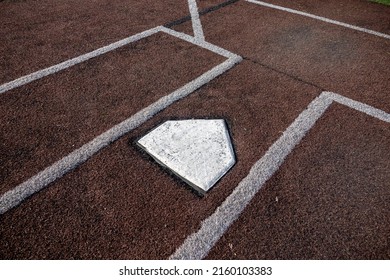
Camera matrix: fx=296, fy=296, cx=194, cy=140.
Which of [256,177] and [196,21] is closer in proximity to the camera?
[256,177]

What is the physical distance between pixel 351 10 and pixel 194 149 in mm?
5402

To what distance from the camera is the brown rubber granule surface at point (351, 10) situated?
224 inches

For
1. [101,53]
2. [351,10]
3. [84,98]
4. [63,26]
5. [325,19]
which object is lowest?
[351,10]

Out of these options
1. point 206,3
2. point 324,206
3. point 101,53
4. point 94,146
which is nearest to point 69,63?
point 101,53

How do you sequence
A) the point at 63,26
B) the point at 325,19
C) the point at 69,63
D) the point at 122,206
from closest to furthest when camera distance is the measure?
1. the point at 122,206
2. the point at 69,63
3. the point at 63,26
4. the point at 325,19

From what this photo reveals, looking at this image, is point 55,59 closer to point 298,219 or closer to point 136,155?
point 136,155

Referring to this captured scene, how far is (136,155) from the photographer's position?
2918 millimetres

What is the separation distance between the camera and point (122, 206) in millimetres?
2510

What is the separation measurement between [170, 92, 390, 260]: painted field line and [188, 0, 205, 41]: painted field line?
2283 millimetres

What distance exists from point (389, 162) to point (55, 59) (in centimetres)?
436

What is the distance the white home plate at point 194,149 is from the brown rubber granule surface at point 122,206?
0.09m

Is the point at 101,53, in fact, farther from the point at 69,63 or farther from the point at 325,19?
the point at 325,19

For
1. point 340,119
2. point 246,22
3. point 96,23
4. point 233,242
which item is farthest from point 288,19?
point 233,242

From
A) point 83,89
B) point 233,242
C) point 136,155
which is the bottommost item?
point 233,242
